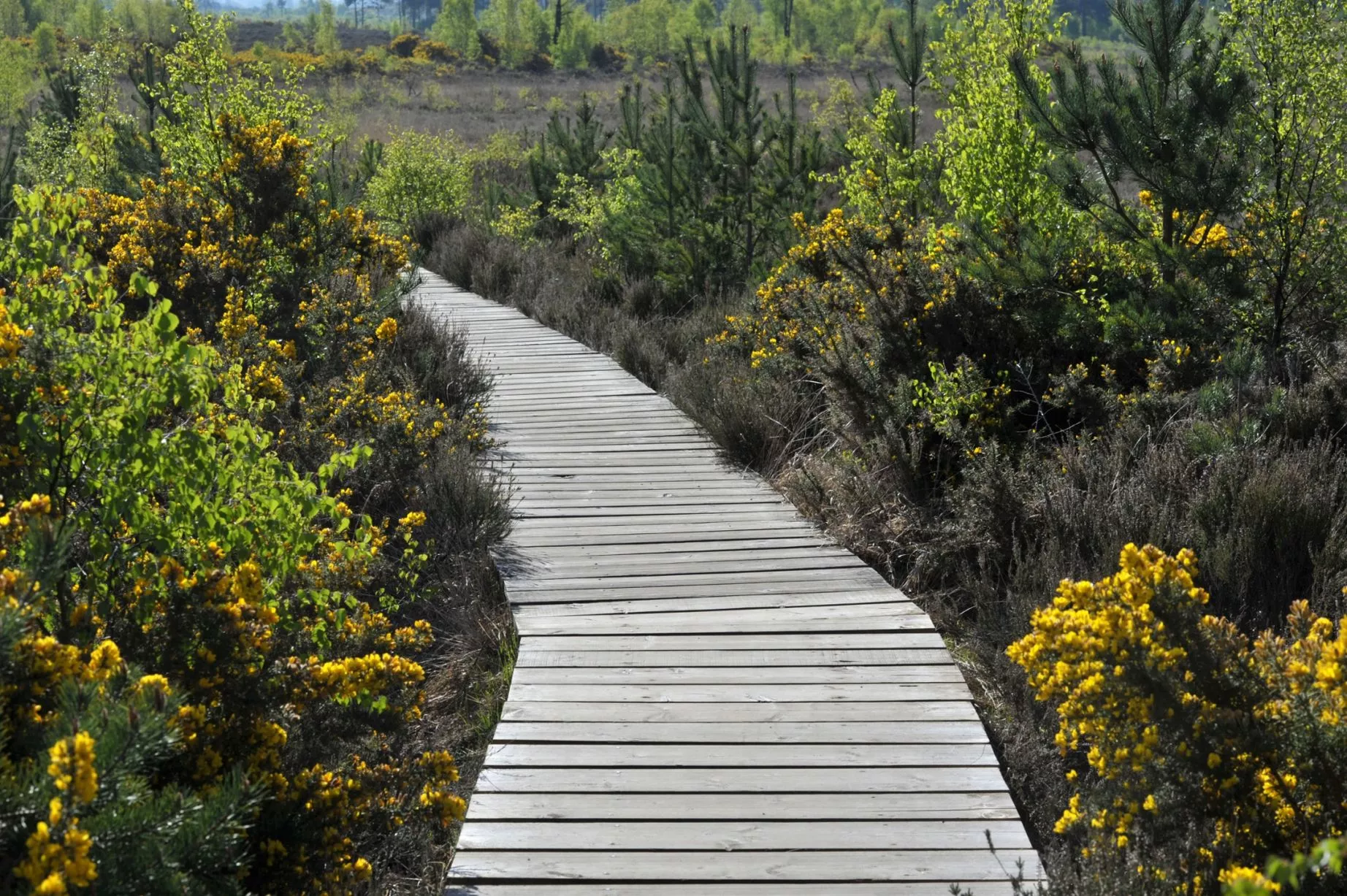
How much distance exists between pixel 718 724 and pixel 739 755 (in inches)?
8.8

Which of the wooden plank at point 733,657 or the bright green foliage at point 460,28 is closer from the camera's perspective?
the wooden plank at point 733,657

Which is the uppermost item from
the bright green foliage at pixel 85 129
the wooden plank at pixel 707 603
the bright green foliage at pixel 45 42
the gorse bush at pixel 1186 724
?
the bright green foliage at pixel 45 42

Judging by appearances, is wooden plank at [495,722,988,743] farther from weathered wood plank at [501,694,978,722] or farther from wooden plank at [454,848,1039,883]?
wooden plank at [454,848,1039,883]

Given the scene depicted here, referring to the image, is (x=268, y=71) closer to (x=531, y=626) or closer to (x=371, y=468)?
(x=371, y=468)

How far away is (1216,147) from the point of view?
5.66 meters

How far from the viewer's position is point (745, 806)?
3441 millimetres

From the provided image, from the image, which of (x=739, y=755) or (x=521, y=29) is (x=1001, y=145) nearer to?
(x=739, y=755)

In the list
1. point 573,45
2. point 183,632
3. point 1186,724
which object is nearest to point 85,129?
point 183,632

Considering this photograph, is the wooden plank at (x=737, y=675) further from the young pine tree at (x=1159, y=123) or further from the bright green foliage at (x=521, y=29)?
the bright green foliage at (x=521, y=29)

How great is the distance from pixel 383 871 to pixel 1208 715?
224 cm

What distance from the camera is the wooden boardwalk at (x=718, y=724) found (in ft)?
10.5

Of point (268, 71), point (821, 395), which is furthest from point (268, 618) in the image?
point (268, 71)

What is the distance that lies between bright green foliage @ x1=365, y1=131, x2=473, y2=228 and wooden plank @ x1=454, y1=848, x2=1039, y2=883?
50.1 feet

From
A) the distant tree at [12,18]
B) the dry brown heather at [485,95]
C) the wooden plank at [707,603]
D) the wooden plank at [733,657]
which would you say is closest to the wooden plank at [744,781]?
the wooden plank at [733,657]
